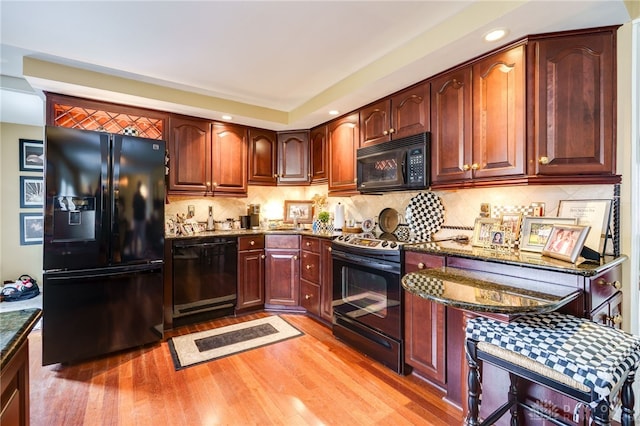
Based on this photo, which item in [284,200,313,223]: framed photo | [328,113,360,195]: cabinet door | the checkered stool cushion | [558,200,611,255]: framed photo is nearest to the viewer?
the checkered stool cushion

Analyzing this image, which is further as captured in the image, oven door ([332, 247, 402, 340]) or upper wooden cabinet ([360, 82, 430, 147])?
upper wooden cabinet ([360, 82, 430, 147])

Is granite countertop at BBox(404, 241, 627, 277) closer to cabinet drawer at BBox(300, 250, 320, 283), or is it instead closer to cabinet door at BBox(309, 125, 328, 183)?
cabinet drawer at BBox(300, 250, 320, 283)

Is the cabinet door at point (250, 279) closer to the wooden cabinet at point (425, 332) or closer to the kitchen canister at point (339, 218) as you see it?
the kitchen canister at point (339, 218)

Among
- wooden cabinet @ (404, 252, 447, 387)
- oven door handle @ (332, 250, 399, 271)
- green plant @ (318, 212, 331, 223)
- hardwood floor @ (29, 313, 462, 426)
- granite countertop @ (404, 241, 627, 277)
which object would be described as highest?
green plant @ (318, 212, 331, 223)

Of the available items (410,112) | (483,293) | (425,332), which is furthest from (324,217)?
(483,293)

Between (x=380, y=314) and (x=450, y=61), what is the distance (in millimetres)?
1930

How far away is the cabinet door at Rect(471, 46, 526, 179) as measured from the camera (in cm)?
180

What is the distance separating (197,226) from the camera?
3430 millimetres

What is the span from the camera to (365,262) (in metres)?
2.42

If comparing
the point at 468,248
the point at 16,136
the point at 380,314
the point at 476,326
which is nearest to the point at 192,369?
the point at 380,314

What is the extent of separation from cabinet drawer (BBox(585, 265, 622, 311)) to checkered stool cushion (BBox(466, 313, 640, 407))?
0.17 metres

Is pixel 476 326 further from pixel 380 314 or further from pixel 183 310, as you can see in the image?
pixel 183 310

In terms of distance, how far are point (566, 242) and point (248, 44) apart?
240 centimetres

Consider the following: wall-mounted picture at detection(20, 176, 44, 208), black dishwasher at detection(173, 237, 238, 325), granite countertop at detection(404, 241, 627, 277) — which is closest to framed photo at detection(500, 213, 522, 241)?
granite countertop at detection(404, 241, 627, 277)
